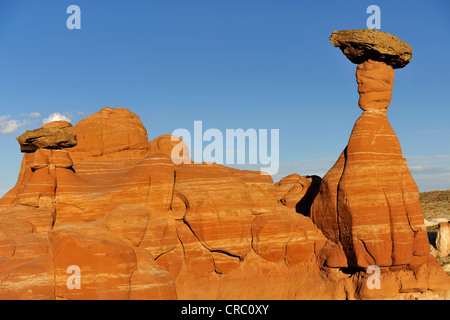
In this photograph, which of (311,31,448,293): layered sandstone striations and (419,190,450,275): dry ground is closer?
(311,31,448,293): layered sandstone striations

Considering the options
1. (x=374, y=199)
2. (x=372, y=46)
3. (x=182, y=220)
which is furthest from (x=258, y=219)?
(x=372, y=46)

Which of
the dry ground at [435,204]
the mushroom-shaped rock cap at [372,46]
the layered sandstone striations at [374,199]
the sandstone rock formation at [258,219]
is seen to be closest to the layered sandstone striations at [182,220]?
the sandstone rock formation at [258,219]

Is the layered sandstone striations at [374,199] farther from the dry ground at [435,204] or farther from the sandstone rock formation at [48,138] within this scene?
the dry ground at [435,204]

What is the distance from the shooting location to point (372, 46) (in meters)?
31.7

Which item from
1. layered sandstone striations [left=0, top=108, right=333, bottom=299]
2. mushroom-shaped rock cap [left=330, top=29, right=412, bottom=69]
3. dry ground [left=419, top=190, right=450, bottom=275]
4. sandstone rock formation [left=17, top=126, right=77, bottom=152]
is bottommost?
dry ground [left=419, top=190, right=450, bottom=275]

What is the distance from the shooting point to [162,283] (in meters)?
25.0

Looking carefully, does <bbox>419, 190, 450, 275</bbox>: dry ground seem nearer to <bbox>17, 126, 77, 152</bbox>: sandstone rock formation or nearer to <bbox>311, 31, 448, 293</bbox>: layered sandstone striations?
<bbox>311, 31, 448, 293</bbox>: layered sandstone striations

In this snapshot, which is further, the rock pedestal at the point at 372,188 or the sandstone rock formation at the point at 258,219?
the rock pedestal at the point at 372,188

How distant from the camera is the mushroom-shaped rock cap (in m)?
31.7

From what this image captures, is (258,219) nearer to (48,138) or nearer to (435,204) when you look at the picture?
(48,138)

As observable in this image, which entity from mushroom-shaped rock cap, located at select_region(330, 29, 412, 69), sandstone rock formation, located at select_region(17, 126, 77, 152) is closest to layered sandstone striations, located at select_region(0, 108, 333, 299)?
sandstone rock formation, located at select_region(17, 126, 77, 152)

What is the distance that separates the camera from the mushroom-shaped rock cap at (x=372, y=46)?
31.7m
